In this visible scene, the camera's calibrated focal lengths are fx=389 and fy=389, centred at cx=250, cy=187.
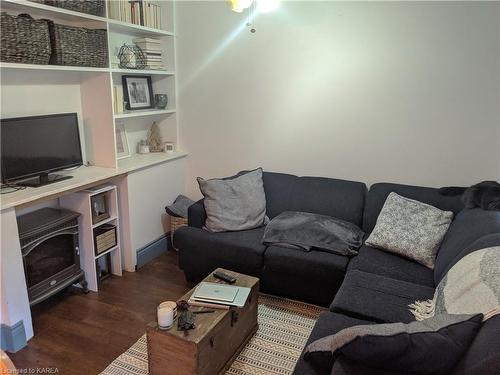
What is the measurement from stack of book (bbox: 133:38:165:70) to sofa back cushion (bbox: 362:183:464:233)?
7.02ft

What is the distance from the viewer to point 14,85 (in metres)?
2.50

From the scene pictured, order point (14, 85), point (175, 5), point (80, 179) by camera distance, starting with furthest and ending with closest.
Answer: point (175, 5), point (80, 179), point (14, 85)

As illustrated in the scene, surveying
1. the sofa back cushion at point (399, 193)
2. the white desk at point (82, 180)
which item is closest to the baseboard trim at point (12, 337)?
the white desk at point (82, 180)

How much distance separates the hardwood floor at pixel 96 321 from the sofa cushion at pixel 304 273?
743mm

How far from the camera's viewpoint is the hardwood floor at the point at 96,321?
2205mm

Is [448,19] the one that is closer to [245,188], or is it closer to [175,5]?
[245,188]

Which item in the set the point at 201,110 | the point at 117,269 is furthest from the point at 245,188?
the point at 117,269

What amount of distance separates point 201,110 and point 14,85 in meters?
1.56

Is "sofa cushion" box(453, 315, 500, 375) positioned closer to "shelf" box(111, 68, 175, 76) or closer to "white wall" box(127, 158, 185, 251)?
"white wall" box(127, 158, 185, 251)

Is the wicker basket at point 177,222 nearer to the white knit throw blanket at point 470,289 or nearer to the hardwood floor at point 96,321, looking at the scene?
the hardwood floor at point 96,321

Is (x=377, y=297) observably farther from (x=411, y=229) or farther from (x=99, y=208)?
(x=99, y=208)

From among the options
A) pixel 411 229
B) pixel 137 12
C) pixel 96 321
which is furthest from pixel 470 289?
pixel 137 12

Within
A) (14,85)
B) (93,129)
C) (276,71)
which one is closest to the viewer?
(14,85)

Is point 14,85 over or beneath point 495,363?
over
